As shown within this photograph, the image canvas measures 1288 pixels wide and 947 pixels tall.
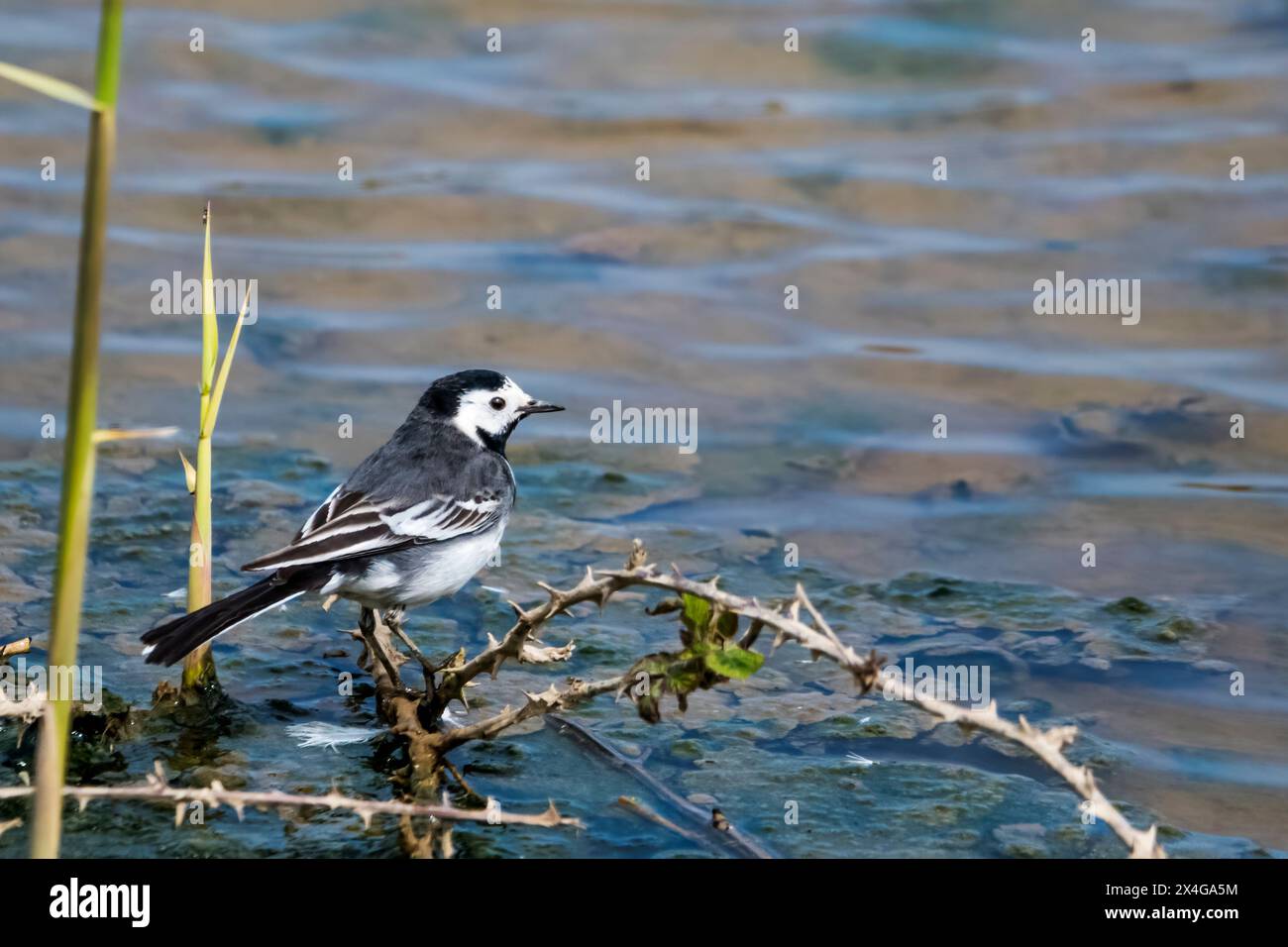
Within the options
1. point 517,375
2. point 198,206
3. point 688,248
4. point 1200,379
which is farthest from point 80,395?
point 198,206

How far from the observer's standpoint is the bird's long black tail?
522cm

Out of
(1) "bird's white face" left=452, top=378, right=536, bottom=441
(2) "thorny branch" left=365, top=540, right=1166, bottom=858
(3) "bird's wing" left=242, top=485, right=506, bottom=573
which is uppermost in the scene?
(1) "bird's white face" left=452, top=378, right=536, bottom=441

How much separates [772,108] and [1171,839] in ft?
32.1

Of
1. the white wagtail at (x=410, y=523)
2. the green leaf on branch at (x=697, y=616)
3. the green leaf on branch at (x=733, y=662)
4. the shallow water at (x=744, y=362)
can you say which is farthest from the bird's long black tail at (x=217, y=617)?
the green leaf on branch at (x=733, y=662)

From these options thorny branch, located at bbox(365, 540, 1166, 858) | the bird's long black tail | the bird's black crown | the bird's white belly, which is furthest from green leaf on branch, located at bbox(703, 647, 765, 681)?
the bird's black crown

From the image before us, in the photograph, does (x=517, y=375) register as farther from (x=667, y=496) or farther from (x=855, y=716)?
(x=855, y=716)

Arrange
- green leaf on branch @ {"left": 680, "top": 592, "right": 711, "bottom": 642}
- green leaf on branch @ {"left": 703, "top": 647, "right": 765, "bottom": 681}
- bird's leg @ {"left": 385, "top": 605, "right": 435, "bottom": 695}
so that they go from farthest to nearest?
1. bird's leg @ {"left": 385, "top": 605, "right": 435, "bottom": 695}
2. green leaf on branch @ {"left": 680, "top": 592, "right": 711, "bottom": 642}
3. green leaf on branch @ {"left": 703, "top": 647, "right": 765, "bottom": 681}

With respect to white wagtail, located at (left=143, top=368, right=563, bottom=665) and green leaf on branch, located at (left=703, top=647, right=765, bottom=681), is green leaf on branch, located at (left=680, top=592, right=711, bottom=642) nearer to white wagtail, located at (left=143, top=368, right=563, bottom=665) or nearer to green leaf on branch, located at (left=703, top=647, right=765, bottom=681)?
green leaf on branch, located at (left=703, top=647, right=765, bottom=681)

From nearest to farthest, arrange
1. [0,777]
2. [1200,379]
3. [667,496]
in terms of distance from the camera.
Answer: [0,777] → [667,496] → [1200,379]

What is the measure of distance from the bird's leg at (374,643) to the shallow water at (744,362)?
0.32m

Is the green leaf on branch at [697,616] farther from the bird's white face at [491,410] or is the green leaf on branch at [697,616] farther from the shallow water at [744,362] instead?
the bird's white face at [491,410]

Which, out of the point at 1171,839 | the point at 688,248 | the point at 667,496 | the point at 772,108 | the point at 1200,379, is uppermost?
the point at 772,108

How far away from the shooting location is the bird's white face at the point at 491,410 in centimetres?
738

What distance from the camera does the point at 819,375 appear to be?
10.4 m
